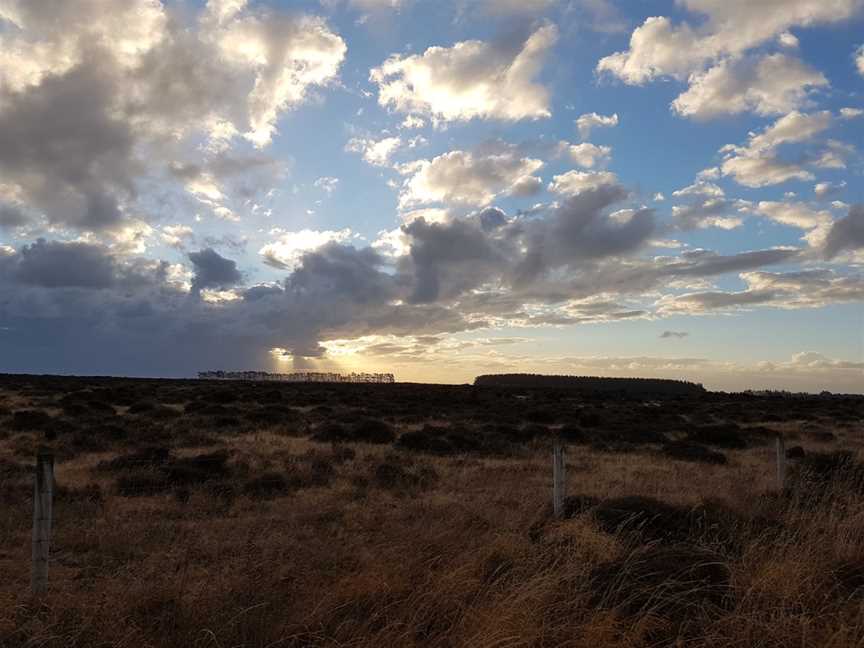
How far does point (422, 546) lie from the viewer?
718 centimetres

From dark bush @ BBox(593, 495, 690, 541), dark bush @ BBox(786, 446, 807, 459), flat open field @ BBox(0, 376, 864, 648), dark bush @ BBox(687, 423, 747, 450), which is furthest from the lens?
dark bush @ BBox(687, 423, 747, 450)

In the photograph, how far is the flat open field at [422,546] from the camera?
4.89 m

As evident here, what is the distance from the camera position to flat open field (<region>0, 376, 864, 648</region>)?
4.89 m

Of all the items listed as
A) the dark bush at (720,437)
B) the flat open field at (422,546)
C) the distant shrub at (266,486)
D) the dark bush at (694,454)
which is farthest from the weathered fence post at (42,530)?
the dark bush at (720,437)

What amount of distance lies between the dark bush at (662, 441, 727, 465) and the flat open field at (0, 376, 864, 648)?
0.10m

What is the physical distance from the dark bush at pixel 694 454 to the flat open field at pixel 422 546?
10 cm

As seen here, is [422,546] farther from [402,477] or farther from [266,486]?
[402,477]

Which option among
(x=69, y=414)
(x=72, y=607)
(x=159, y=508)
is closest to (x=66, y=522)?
(x=159, y=508)

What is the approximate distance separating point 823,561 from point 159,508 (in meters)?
9.95

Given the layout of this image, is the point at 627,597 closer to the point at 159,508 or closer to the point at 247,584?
the point at 247,584

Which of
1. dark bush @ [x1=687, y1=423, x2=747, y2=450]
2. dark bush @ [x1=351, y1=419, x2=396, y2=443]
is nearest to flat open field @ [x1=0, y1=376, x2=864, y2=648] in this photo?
dark bush @ [x1=351, y1=419, x2=396, y2=443]

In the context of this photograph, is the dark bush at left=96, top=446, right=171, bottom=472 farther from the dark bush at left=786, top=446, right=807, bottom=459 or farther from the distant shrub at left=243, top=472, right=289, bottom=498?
the dark bush at left=786, top=446, right=807, bottom=459

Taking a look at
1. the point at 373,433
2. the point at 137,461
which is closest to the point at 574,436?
the point at 373,433

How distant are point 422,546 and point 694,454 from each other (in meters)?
15.0
